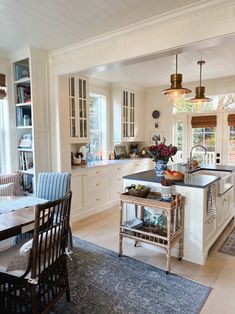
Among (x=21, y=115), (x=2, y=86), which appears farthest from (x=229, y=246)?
(x=2, y=86)

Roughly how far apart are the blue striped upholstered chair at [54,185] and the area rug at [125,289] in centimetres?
80

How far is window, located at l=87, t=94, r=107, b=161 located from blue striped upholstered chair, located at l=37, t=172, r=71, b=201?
227cm

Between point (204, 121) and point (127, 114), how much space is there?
1777 millimetres

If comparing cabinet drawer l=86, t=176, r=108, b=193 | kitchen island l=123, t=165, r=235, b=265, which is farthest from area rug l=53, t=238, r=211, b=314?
cabinet drawer l=86, t=176, r=108, b=193

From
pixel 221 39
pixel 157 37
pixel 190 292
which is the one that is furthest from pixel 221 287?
pixel 157 37

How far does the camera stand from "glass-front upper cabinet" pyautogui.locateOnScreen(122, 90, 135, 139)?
222 inches

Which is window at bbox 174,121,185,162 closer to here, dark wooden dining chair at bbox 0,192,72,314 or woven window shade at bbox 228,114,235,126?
woven window shade at bbox 228,114,235,126

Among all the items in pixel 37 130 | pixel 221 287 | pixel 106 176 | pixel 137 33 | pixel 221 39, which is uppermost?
pixel 137 33

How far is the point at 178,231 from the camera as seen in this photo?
2.69 meters

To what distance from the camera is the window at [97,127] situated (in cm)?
535

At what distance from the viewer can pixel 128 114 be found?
19.0 feet

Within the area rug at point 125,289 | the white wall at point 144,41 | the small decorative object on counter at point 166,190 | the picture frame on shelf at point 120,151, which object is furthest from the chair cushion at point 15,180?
the picture frame on shelf at point 120,151

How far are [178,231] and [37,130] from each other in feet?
7.83

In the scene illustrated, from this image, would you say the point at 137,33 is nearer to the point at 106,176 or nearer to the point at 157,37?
the point at 157,37
